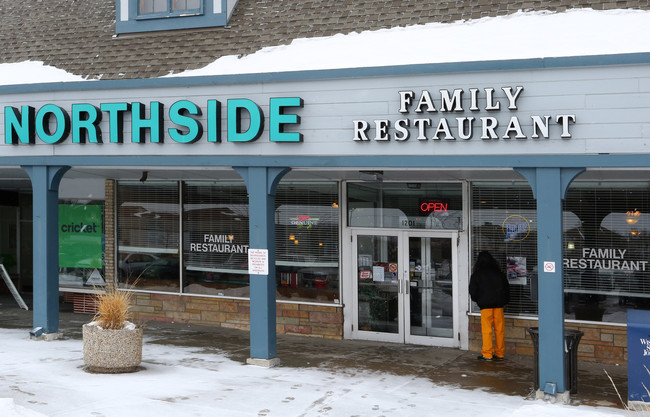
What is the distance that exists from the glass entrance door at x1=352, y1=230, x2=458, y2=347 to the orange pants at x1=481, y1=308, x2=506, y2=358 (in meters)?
1.01

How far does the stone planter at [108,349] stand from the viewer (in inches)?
416

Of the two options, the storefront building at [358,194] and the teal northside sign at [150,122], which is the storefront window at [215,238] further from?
the teal northside sign at [150,122]

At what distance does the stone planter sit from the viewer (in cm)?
1056

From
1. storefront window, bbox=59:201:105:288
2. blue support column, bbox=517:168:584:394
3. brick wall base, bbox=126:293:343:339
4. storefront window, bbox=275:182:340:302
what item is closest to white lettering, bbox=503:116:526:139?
blue support column, bbox=517:168:584:394

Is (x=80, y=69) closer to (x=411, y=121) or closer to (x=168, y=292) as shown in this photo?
(x=168, y=292)

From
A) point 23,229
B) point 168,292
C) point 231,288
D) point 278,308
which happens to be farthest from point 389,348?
point 23,229

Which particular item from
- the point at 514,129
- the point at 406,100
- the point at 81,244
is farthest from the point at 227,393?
the point at 81,244

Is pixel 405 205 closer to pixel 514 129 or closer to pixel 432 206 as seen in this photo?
pixel 432 206

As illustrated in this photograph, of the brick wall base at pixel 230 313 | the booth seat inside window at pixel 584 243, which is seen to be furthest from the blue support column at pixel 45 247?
Result: the booth seat inside window at pixel 584 243

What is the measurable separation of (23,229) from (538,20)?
15.0 meters

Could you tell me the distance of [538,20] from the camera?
11.2 m

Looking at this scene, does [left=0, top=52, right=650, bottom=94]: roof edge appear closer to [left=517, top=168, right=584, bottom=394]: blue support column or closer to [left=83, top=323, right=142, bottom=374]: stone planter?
[left=517, top=168, right=584, bottom=394]: blue support column

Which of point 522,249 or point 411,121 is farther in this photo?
point 522,249

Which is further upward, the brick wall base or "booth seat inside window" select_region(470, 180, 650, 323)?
"booth seat inside window" select_region(470, 180, 650, 323)
